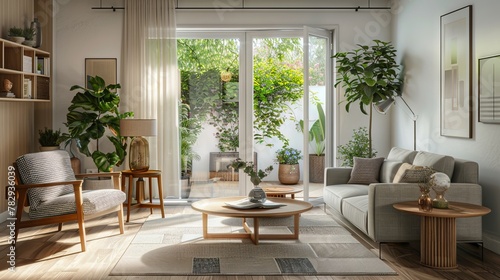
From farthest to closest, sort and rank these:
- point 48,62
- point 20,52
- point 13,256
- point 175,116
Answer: point 175,116
point 48,62
point 20,52
point 13,256

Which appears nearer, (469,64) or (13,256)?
(13,256)

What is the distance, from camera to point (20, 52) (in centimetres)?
657

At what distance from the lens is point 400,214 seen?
A: 4.95 m

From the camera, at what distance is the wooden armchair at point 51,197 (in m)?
5.08

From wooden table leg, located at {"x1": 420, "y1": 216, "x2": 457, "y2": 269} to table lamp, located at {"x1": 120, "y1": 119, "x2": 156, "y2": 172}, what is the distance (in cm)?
346

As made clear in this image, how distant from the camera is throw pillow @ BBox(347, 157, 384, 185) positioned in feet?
22.1

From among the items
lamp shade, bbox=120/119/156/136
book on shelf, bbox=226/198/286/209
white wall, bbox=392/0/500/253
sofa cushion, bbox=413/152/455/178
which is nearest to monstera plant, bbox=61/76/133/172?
lamp shade, bbox=120/119/156/136

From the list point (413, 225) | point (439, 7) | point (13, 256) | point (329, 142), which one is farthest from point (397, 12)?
point (13, 256)

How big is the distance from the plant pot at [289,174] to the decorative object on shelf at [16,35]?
3683mm

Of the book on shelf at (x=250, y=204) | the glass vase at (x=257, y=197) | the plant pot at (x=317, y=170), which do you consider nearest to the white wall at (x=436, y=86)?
the plant pot at (x=317, y=170)

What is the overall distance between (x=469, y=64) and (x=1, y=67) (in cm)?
477

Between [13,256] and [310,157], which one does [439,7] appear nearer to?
[310,157]

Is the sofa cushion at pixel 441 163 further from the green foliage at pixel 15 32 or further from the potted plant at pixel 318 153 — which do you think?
the green foliage at pixel 15 32

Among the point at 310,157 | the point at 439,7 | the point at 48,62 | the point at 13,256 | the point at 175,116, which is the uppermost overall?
the point at 439,7
